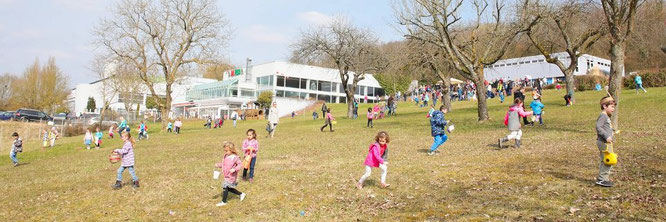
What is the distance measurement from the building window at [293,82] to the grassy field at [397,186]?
6131cm

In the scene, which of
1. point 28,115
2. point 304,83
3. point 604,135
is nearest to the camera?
point 604,135

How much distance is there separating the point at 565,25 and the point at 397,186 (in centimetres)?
2467

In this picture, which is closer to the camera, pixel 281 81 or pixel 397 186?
pixel 397 186

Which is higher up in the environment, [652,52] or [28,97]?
[652,52]

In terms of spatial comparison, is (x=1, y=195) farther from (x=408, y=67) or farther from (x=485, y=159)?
(x=408, y=67)

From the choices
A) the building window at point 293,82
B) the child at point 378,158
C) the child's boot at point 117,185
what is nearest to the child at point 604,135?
the child at point 378,158

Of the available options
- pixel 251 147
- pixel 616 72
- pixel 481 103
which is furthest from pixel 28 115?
pixel 616 72

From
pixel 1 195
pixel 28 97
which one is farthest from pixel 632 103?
pixel 28 97

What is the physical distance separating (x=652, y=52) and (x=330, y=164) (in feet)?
204

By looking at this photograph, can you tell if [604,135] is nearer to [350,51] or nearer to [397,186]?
[397,186]

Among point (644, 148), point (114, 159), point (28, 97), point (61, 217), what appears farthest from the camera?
point (28, 97)

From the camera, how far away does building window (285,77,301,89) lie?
80.1m

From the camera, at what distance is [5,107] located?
277 ft

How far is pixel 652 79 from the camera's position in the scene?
39.4m
